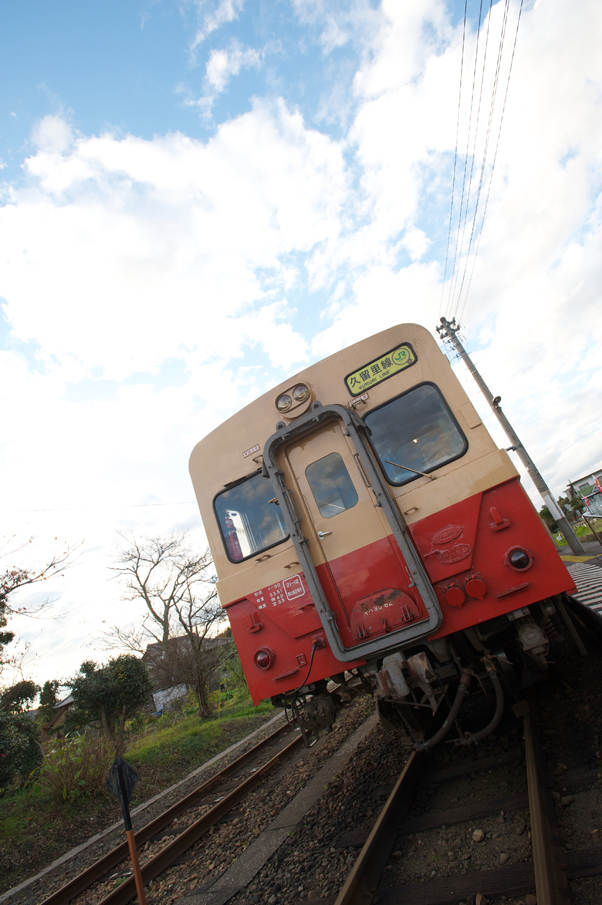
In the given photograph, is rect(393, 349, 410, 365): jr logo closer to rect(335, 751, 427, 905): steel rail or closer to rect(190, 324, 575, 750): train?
rect(190, 324, 575, 750): train

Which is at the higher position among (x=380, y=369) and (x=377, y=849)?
(x=380, y=369)

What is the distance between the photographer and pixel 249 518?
4.69 m

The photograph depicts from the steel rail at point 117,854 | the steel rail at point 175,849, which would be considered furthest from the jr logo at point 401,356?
the steel rail at point 117,854

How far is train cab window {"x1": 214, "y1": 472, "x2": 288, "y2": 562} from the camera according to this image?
4559 mm

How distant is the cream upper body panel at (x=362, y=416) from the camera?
3.78 meters

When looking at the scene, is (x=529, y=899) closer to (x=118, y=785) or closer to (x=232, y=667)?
(x=118, y=785)

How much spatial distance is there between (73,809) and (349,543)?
761cm

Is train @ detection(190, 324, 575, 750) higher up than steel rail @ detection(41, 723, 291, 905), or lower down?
higher up

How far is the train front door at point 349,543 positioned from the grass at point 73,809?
19.6 ft

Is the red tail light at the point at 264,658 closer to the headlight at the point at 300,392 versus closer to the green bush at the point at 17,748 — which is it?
the headlight at the point at 300,392

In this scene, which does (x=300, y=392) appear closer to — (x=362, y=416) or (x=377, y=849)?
(x=362, y=416)

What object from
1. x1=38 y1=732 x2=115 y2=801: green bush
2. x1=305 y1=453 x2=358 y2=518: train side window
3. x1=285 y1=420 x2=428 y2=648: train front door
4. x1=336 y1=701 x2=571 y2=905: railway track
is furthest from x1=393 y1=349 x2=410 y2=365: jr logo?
x1=38 y1=732 x2=115 y2=801: green bush

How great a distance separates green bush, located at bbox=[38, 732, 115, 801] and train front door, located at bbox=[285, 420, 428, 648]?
23.7 ft

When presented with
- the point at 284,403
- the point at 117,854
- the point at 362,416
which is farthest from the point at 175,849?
the point at 362,416
